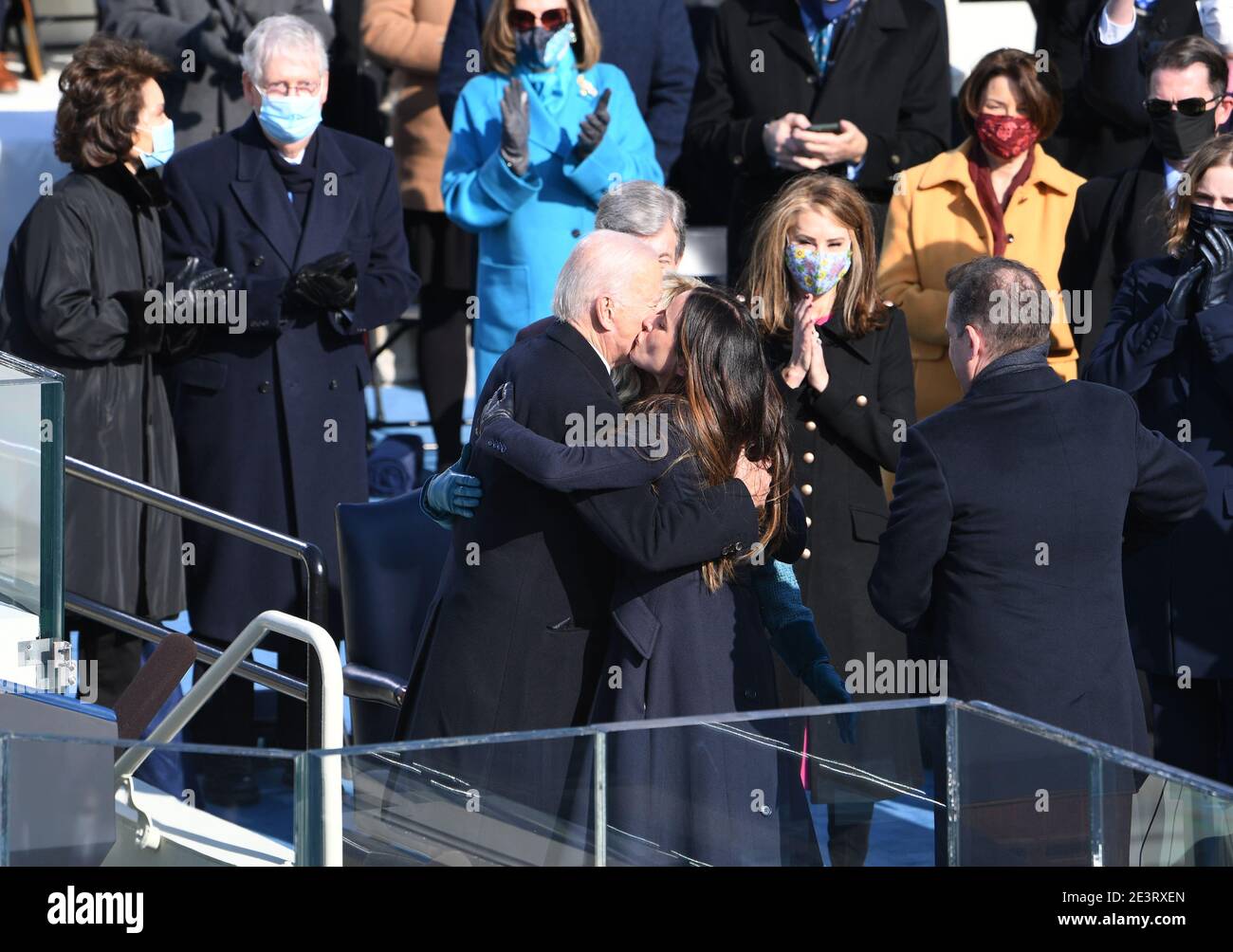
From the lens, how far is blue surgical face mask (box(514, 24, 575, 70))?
6680mm

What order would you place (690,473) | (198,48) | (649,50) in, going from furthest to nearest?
1. (198,48)
2. (649,50)
3. (690,473)

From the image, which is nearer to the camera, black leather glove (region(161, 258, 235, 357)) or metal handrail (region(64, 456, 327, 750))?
metal handrail (region(64, 456, 327, 750))

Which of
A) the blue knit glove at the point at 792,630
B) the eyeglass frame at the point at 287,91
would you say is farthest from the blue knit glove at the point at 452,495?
the eyeglass frame at the point at 287,91

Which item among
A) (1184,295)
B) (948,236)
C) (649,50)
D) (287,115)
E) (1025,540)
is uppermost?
(649,50)

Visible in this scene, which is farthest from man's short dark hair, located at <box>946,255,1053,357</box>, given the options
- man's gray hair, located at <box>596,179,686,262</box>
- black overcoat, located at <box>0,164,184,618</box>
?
black overcoat, located at <box>0,164,184,618</box>

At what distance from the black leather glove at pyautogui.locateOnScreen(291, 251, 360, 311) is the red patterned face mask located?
6.80 ft

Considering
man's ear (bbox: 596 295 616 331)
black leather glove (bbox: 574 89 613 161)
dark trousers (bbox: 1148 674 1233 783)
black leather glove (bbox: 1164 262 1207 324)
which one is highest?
black leather glove (bbox: 574 89 613 161)

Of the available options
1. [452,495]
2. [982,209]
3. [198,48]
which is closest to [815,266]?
[982,209]

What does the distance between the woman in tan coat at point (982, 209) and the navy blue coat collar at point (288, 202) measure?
1.78 metres

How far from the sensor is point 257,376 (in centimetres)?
630

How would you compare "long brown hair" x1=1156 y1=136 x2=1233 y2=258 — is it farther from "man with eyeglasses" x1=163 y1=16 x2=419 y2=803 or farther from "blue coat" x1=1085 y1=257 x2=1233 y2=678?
"man with eyeglasses" x1=163 y1=16 x2=419 y2=803

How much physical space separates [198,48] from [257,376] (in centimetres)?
210

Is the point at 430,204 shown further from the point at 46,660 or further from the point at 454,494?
the point at 454,494
